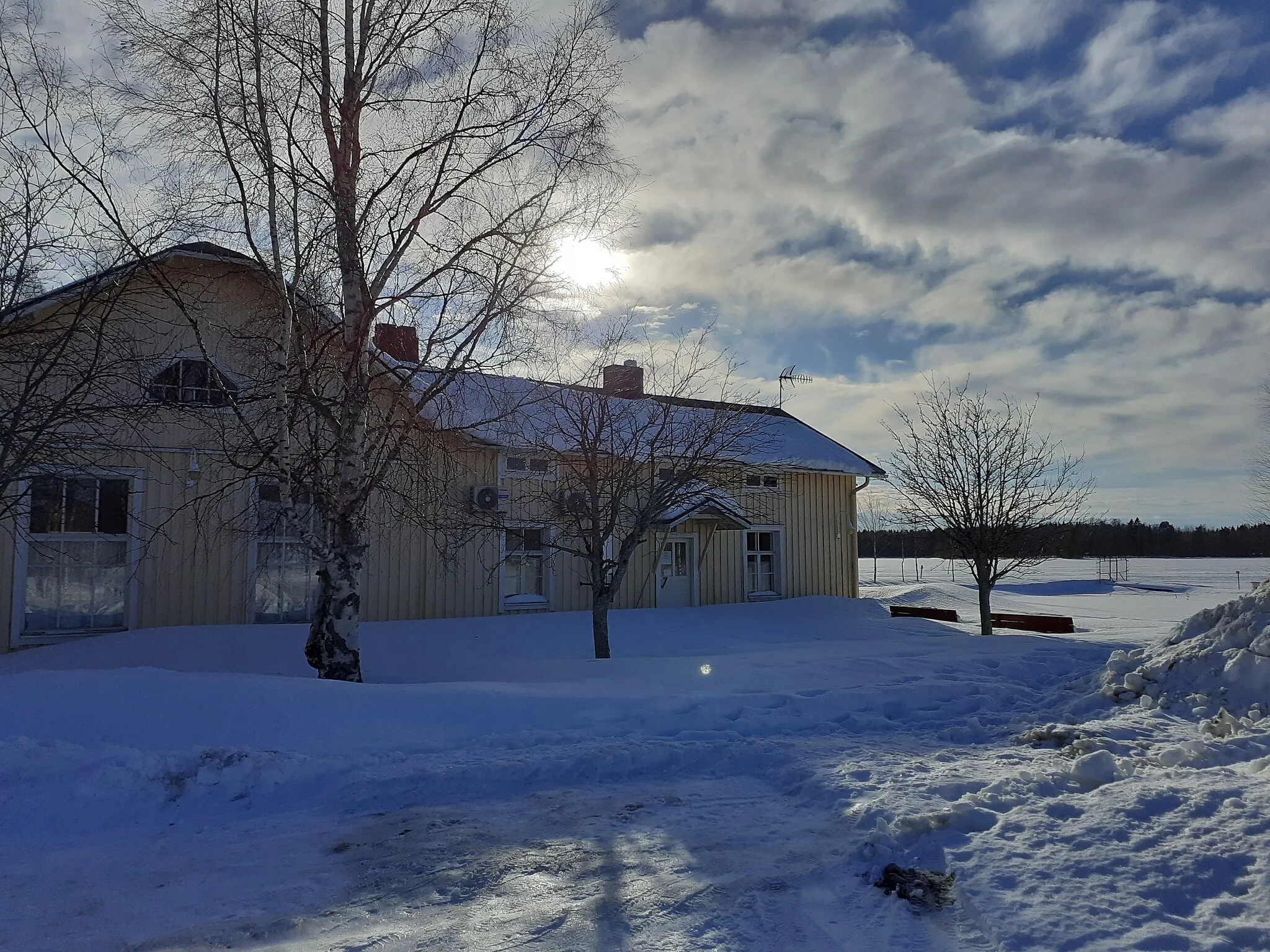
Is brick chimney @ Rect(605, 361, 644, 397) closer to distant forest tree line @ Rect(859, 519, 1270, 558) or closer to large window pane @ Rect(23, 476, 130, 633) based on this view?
large window pane @ Rect(23, 476, 130, 633)

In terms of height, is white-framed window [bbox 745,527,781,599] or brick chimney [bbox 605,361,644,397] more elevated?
brick chimney [bbox 605,361,644,397]

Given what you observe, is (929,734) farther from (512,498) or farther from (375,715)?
(512,498)

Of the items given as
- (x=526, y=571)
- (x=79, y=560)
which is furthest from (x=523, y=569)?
(x=79, y=560)

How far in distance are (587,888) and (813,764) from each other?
8.24ft

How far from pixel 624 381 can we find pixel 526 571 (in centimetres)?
495

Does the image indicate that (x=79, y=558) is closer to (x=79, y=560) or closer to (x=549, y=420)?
(x=79, y=560)

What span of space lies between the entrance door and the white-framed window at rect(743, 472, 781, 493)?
2.12 m

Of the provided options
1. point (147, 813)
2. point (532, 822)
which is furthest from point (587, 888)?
point (147, 813)

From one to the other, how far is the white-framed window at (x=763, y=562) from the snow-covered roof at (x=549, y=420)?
182cm

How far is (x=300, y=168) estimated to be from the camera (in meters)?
9.12

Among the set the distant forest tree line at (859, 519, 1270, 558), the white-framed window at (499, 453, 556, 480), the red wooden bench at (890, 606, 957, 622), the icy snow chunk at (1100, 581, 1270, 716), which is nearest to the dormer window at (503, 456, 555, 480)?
the white-framed window at (499, 453, 556, 480)

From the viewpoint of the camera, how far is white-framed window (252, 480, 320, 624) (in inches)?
518

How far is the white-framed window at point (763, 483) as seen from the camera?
20078 millimetres

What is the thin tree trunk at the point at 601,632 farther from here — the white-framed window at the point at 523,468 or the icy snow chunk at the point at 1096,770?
the icy snow chunk at the point at 1096,770
